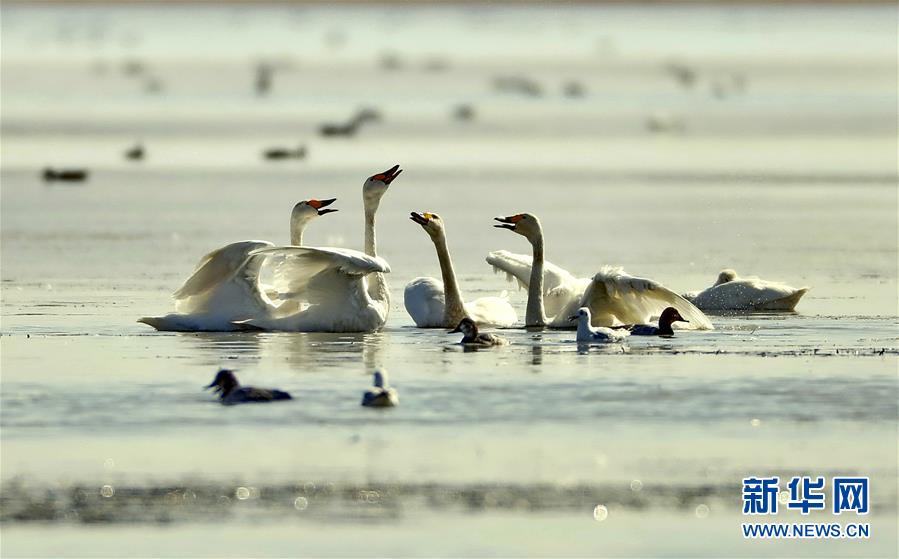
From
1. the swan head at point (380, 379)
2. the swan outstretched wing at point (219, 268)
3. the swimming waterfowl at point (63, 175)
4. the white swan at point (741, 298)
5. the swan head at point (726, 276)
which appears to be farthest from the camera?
the swimming waterfowl at point (63, 175)

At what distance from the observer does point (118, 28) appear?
460 ft

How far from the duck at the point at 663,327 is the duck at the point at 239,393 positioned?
4.17 meters

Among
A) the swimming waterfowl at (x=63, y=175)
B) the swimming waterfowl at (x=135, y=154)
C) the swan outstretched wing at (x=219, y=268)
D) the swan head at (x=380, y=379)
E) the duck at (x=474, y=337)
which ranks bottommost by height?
the swan head at (x=380, y=379)

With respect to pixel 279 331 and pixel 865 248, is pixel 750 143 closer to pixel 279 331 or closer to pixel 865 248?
pixel 865 248

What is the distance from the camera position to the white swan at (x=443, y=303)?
52.2 ft

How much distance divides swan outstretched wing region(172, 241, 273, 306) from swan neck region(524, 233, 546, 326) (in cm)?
228

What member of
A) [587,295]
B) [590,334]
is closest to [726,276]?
[587,295]

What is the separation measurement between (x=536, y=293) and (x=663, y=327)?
1.35m

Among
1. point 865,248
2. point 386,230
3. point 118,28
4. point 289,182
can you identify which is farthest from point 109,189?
point 118,28

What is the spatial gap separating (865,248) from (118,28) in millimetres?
121663

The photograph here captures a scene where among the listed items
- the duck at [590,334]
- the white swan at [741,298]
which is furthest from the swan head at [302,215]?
the white swan at [741,298]

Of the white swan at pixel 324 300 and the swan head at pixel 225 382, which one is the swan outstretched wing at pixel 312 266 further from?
the swan head at pixel 225 382

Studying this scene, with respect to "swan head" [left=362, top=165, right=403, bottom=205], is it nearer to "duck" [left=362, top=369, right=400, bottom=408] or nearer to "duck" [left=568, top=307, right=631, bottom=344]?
"duck" [left=568, top=307, right=631, bottom=344]

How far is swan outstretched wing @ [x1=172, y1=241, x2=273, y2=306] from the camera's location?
49.9ft
